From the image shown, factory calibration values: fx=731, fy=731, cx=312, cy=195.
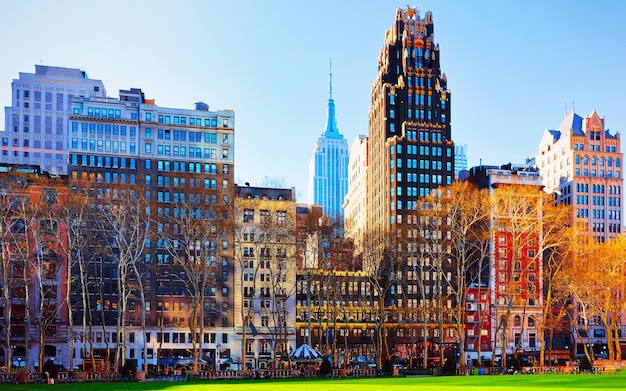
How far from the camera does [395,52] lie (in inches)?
6585

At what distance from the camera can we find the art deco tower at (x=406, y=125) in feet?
505

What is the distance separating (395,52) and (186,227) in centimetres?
9861

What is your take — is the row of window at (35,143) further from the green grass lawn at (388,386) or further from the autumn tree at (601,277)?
the autumn tree at (601,277)

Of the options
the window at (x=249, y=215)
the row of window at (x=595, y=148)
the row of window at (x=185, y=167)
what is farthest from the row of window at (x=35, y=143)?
the row of window at (x=595, y=148)

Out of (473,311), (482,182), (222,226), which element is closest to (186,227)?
(222,226)

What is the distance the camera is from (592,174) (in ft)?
560

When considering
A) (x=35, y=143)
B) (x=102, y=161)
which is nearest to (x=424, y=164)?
(x=102, y=161)

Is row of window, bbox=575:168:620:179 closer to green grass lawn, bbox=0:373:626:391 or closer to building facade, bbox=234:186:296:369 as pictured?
building facade, bbox=234:186:296:369

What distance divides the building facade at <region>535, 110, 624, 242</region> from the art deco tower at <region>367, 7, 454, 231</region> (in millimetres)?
33994

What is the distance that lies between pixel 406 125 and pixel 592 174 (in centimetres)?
4869

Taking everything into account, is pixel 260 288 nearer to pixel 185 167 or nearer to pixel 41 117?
pixel 185 167

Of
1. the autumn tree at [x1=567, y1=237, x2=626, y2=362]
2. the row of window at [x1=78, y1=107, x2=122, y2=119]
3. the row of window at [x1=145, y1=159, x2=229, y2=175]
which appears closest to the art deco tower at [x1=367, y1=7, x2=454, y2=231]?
the row of window at [x1=145, y1=159, x2=229, y2=175]

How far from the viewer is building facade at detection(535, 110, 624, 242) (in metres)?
169

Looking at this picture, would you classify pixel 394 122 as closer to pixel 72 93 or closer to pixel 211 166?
pixel 211 166
